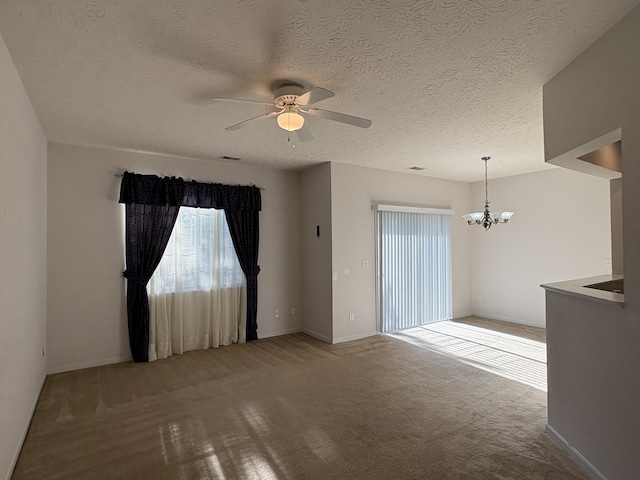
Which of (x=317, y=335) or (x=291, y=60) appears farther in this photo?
(x=317, y=335)

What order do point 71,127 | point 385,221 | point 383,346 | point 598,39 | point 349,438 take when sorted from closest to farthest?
point 598,39, point 349,438, point 71,127, point 383,346, point 385,221

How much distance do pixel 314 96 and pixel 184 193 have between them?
3.05 m

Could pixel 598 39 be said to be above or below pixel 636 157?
above

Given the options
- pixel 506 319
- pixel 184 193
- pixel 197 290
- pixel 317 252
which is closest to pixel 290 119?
pixel 184 193

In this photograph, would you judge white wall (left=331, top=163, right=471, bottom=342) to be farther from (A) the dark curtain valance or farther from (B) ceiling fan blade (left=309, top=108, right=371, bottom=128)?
(B) ceiling fan blade (left=309, top=108, right=371, bottom=128)

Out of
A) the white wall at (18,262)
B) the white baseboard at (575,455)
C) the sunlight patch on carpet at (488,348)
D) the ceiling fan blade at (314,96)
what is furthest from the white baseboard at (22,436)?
the sunlight patch on carpet at (488,348)

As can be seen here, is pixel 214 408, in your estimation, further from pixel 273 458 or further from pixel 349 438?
pixel 349 438

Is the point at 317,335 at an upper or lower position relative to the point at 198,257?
lower

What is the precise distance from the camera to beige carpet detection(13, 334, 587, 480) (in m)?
2.37

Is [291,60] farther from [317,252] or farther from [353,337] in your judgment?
[353,337]

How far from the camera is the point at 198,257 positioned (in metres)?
4.96

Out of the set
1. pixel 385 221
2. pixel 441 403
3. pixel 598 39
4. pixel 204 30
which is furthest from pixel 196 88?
pixel 385 221

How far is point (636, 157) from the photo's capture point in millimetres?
1867

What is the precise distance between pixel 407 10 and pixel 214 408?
335cm
